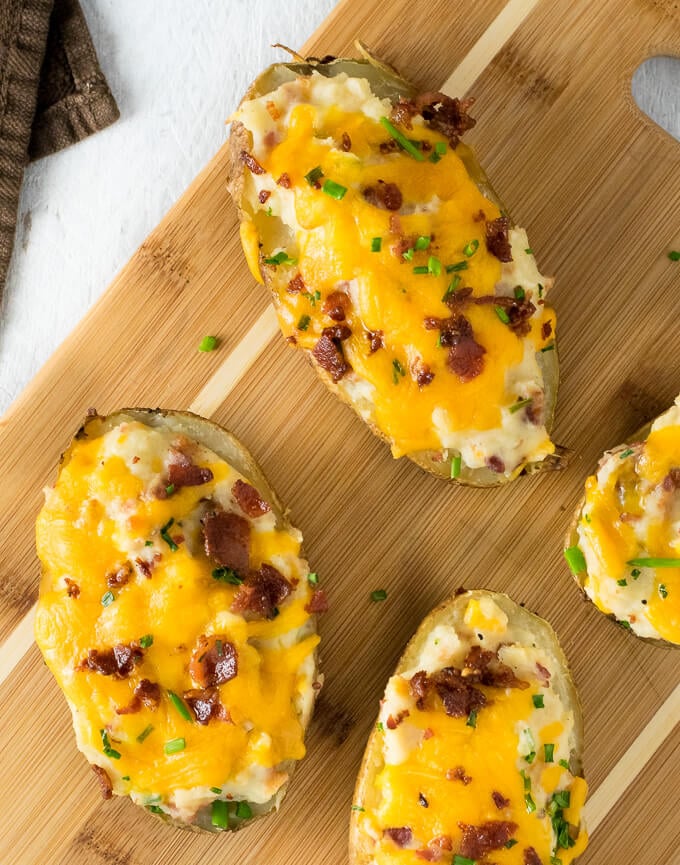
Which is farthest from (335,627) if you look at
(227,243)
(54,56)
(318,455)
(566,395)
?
(54,56)

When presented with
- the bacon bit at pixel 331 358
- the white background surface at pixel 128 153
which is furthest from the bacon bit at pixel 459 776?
the white background surface at pixel 128 153

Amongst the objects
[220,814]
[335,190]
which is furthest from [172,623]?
[335,190]

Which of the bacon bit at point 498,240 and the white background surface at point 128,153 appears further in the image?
the white background surface at point 128,153

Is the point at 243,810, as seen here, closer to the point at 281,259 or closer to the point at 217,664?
the point at 217,664

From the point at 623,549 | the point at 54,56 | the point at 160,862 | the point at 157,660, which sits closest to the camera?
the point at 157,660

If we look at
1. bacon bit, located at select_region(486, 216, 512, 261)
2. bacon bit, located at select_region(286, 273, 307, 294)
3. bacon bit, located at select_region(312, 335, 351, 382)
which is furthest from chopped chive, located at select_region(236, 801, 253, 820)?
bacon bit, located at select_region(486, 216, 512, 261)

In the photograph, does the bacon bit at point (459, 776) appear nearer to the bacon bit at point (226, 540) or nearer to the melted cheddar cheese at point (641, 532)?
the melted cheddar cheese at point (641, 532)

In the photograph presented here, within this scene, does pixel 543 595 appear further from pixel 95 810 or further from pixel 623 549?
pixel 95 810
